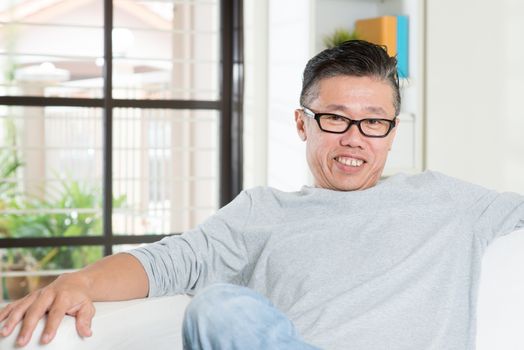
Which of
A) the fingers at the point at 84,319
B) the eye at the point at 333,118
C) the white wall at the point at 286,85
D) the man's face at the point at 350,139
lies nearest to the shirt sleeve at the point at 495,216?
the man's face at the point at 350,139

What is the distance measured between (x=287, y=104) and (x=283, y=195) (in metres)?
1.48

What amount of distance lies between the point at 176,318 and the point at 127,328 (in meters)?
0.12

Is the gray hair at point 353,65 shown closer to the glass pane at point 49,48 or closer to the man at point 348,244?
the man at point 348,244

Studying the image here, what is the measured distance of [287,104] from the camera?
3.21m

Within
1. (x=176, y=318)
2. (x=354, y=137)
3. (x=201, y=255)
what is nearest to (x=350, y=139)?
(x=354, y=137)

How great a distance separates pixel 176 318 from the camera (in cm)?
156

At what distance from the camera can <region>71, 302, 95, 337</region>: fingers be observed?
138 centimetres

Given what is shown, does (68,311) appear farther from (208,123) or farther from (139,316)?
(208,123)

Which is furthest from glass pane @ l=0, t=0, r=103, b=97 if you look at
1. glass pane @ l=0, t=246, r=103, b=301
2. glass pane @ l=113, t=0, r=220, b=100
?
glass pane @ l=0, t=246, r=103, b=301

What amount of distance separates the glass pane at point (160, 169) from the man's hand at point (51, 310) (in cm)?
262

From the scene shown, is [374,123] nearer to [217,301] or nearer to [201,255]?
[201,255]

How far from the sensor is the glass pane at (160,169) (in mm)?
4219

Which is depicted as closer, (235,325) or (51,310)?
(235,325)

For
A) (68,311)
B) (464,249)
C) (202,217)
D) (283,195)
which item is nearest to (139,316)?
(68,311)
